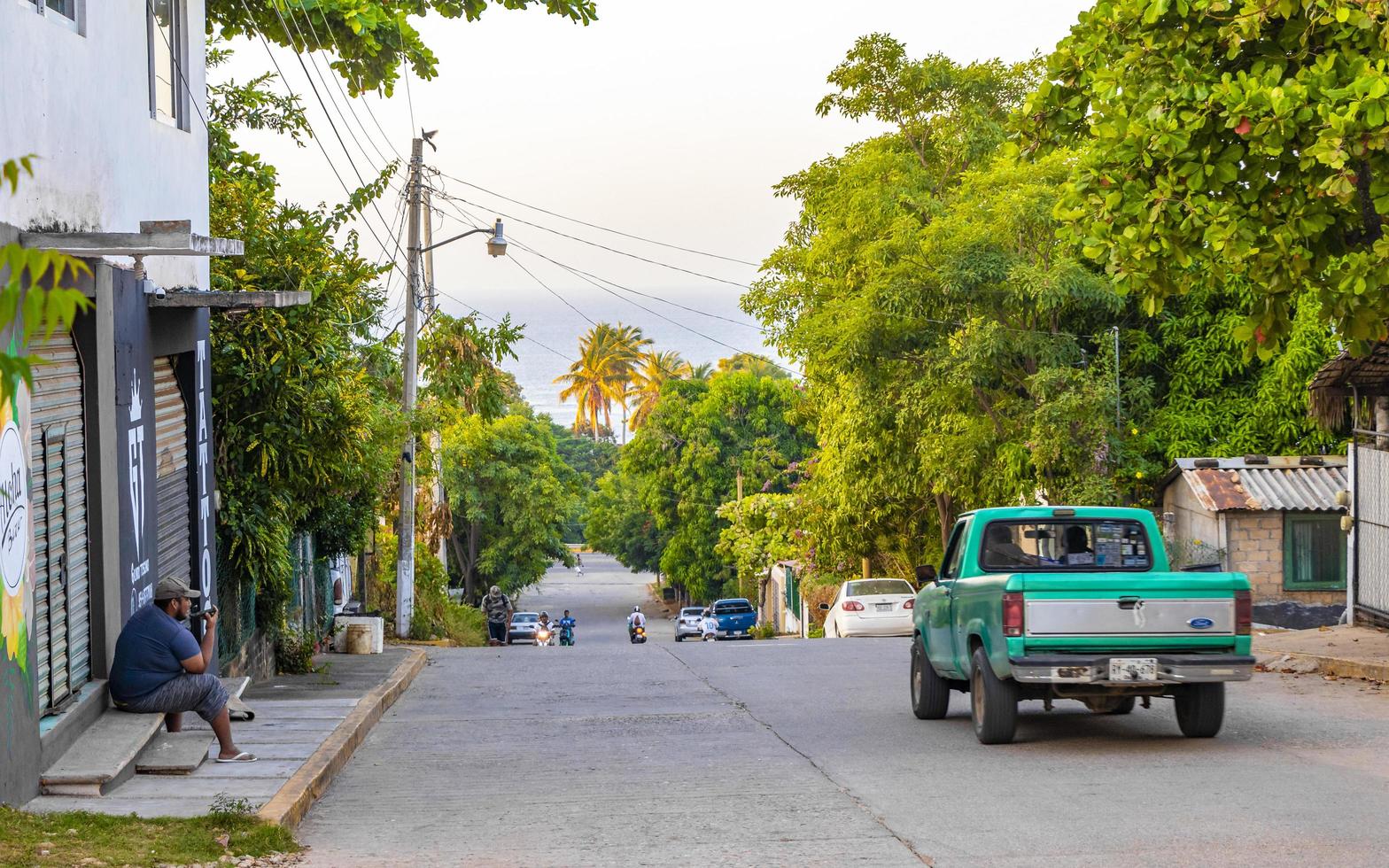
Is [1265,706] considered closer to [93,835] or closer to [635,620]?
[93,835]

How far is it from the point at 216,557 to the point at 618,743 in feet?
17.6

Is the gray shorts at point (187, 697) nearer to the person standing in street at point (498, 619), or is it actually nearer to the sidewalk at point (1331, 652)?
the sidewalk at point (1331, 652)

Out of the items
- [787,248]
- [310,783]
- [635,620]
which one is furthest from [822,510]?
[310,783]

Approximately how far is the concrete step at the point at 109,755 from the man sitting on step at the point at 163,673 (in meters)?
0.14

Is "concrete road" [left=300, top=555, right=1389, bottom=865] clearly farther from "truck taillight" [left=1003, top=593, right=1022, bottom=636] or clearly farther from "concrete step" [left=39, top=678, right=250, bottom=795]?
"concrete step" [left=39, top=678, right=250, bottom=795]

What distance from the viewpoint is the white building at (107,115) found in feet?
29.8

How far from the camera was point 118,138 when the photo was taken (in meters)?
11.4

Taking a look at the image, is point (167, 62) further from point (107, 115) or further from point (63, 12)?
point (63, 12)

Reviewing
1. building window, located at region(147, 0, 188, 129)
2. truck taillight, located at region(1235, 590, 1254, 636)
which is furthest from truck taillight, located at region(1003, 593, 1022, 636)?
Answer: building window, located at region(147, 0, 188, 129)

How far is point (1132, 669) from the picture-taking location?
10.5 metres

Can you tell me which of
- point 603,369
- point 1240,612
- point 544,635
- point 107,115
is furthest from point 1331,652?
point 603,369

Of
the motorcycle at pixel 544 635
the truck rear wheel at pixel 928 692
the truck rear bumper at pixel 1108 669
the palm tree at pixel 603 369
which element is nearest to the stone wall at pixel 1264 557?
the truck rear wheel at pixel 928 692

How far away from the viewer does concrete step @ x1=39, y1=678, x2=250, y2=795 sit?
8.83 meters

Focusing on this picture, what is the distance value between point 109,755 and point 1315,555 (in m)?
21.0
